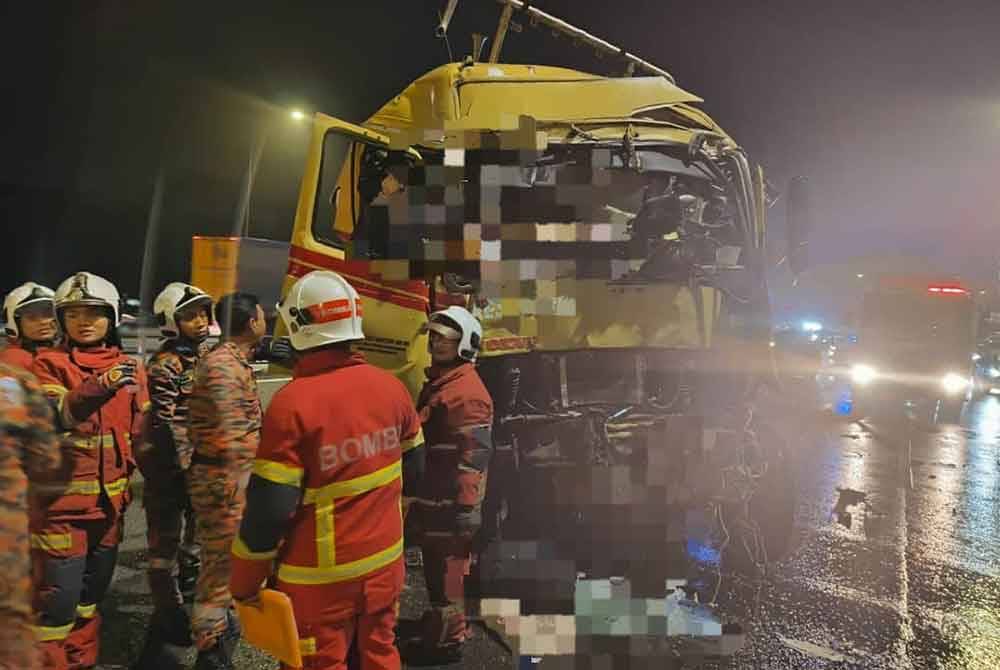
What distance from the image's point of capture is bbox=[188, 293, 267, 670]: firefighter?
318 centimetres

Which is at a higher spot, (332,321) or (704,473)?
(332,321)

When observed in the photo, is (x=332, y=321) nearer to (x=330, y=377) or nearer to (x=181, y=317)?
(x=330, y=377)

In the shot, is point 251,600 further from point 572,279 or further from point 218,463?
point 572,279

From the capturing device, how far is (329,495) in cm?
223

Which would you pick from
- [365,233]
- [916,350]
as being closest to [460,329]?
[365,233]

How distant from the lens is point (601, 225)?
4605 mm

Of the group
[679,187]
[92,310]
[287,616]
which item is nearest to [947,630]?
[679,187]

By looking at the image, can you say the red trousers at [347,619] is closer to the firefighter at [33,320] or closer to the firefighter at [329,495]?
the firefighter at [329,495]

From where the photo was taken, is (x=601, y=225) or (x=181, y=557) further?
(x=601, y=225)

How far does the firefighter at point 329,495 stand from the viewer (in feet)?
7.10

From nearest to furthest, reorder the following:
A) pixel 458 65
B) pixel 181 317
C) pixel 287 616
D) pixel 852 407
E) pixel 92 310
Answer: pixel 287 616 → pixel 92 310 → pixel 181 317 → pixel 458 65 → pixel 852 407

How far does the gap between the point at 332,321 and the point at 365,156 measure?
2.77m

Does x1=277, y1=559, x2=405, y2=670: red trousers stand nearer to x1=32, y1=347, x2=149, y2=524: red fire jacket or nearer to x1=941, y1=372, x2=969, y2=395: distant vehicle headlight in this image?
x1=32, y1=347, x2=149, y2=524: red fire jacket

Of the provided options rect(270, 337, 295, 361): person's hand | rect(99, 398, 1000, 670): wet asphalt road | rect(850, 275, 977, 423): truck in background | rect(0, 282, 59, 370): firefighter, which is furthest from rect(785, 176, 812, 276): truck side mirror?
rect(850, 275, 977, 423): truck in background
